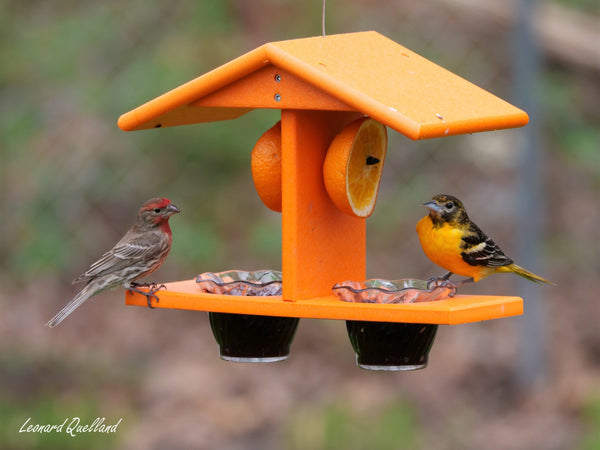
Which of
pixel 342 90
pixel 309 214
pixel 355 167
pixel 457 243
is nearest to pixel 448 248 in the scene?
pixel 457 243

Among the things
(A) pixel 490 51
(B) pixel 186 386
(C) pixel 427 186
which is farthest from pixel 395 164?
(B) pixel 186 386

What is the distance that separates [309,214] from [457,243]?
78 cm

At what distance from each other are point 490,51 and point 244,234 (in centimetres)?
309

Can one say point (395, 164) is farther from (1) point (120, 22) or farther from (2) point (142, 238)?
(2) point (142, 238)

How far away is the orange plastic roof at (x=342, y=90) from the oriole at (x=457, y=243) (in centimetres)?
59

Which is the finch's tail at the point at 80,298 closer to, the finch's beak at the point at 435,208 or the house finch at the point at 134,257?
the house finch at the point at 134,257

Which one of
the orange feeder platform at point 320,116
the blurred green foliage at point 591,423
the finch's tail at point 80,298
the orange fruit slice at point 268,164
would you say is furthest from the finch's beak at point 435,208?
the blurred green foliage at point 591,423

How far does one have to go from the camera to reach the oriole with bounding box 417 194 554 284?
572cm

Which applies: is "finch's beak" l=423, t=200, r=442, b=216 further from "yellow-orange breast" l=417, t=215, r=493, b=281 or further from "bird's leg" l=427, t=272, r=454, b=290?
"bird's leg" l=427, t=272, r=454, b=290

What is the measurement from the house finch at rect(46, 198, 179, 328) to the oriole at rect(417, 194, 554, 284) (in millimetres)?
1510

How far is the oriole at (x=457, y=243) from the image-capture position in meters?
5.72

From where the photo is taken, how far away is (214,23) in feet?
37.0

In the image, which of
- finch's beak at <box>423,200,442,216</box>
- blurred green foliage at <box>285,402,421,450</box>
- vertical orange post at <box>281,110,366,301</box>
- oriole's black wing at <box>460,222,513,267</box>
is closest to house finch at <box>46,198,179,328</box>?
vertical orange post at <box>281,110,366,301</box>

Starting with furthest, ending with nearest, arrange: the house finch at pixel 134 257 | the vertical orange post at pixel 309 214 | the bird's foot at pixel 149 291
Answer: the house finch at pixel 134 257 < the bird's foot at pixel 149 291 < the vertical orange post at pixel 309 214
